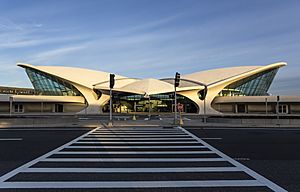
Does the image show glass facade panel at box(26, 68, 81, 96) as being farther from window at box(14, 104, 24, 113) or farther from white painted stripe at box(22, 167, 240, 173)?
white painted stripe at box(22, 167, 240, 173)

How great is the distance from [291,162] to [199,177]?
12.2ft

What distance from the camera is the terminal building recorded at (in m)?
74.7

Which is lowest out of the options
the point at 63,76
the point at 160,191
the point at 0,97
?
the point at 160,191

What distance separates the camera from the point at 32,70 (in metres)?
85.6

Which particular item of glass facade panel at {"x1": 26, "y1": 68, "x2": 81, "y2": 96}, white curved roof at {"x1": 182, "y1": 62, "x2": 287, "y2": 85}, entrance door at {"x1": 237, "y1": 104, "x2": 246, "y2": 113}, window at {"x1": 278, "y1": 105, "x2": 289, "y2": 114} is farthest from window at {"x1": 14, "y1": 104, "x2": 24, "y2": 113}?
window at {"x1": 278, "y1": 105, "x2": 289, "y2": 114}

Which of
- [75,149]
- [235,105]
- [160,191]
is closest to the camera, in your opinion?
[160,191]

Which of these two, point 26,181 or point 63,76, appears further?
point 63,76

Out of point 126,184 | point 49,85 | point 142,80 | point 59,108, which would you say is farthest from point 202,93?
point 126,184

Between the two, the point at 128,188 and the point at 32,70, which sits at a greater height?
the point at 32,70

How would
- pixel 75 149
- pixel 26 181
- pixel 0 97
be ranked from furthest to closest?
pixel 0 97 → pixel 75 149 → pixel 26 181

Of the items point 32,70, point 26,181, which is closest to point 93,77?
point 32,70

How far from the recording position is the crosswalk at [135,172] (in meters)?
6.91

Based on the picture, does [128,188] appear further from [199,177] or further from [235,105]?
[235,105]

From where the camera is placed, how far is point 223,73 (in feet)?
279
